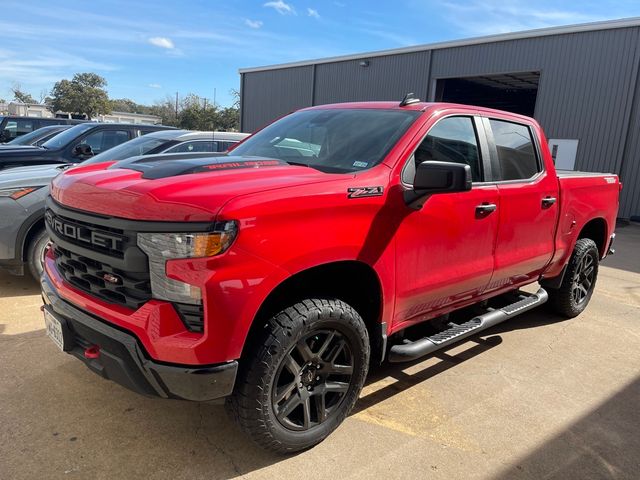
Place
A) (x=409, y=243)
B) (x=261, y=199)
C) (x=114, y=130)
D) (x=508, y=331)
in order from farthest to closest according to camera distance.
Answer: (x=114, y=130)
(x=508, y=331)
(x=409, y=243)
(x=261, y=199)

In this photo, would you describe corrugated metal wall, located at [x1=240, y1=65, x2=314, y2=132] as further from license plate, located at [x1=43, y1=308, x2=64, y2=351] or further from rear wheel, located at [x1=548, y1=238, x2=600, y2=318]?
license plate, located at [x1=43, y1=308, x2=64, y2=351]

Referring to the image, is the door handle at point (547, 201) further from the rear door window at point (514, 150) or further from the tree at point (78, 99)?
the tree at point (78, 99)

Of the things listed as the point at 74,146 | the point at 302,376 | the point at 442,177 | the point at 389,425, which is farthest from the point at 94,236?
the point at 74,146

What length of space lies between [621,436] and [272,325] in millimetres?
2321

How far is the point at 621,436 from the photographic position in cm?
303

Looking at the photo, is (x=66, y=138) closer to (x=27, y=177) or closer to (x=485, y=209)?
(x=27, y=177)

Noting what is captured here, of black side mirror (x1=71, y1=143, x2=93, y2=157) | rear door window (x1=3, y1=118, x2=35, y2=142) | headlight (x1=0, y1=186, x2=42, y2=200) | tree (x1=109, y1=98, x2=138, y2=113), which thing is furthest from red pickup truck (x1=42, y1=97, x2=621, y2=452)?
tree (x1=109, y1=98, x2=138, y2=113)

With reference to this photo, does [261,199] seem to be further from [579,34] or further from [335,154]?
[579,34]

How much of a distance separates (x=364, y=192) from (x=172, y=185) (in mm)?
982

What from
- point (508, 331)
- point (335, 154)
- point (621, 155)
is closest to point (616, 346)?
point (508, 331)

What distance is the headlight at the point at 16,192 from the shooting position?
4645 millimetres

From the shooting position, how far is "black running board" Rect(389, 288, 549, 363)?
9.96ft

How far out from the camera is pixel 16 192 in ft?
15.4

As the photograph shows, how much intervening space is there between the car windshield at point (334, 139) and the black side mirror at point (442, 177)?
0.32 meters
